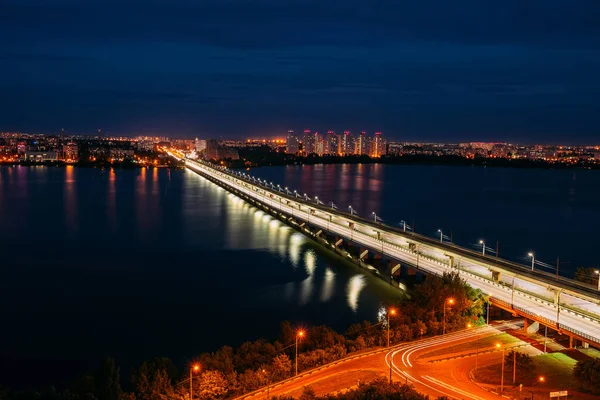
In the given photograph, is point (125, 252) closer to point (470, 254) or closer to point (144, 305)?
point (144, 305)

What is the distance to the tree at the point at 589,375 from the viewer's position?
17.0 ft

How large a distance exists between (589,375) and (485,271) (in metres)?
4.84

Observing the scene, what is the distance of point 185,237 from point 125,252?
2.56 meters

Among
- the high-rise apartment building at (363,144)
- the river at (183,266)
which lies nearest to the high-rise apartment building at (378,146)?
the high-rise apartment building at (363,144)

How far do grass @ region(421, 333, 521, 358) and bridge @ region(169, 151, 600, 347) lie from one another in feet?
1.55

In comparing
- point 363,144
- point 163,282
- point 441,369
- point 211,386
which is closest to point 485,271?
point 441,369

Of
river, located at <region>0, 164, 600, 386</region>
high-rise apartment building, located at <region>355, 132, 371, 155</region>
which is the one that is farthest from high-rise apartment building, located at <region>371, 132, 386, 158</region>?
river, located at <region>0, 164, 600, 386</region>

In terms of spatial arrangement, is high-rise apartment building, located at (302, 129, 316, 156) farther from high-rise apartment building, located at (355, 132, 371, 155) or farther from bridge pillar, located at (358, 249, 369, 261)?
bridge pillar, located at (358, 249, 369, 261)

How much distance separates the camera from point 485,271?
32.9 ft

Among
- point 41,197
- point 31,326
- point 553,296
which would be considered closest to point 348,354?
point 553,296

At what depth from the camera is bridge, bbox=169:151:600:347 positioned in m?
7.12

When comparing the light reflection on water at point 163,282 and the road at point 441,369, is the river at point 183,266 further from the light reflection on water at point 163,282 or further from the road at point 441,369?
the road at point 441,369

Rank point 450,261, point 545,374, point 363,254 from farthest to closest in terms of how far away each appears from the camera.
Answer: point 363,254
point 450,261
point 545,374

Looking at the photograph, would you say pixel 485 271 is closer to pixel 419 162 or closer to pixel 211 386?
pixel 211 386
